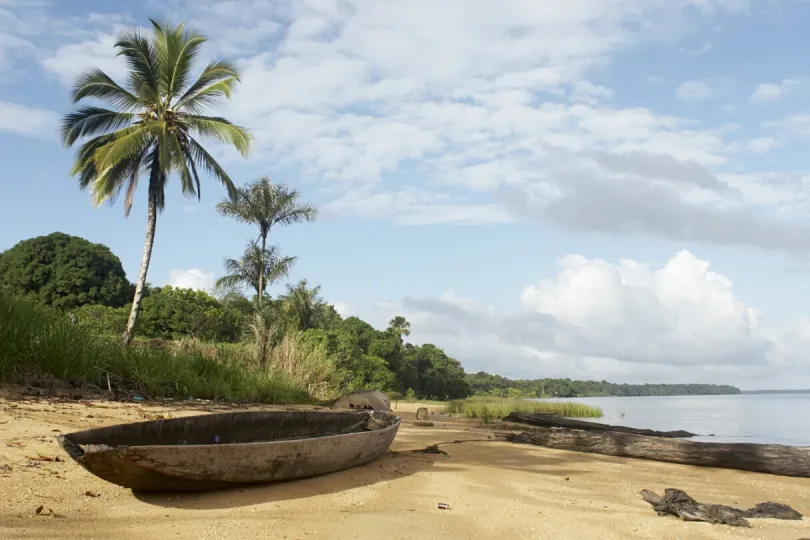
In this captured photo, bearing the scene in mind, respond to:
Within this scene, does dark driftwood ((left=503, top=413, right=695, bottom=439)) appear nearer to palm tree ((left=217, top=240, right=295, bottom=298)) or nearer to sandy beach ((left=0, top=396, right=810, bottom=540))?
sandy beach ((left=0, top=396, right=810, bottom=540))

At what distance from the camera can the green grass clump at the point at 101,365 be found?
8.68 meters

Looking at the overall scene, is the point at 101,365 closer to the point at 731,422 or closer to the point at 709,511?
the point at 709,511

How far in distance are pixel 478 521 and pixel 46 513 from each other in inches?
119

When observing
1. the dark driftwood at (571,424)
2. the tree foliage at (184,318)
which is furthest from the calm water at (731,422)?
the tree foliage at (184,318)

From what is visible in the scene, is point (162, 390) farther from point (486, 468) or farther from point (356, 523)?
point (356, 523)

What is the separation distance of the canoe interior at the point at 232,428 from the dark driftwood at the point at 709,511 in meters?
3.24

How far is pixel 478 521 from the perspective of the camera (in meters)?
4.63

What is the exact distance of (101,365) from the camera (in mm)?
9734

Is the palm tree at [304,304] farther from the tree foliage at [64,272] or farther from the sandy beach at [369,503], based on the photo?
the sandy beach at [369,503]

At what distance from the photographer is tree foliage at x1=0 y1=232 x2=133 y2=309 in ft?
116

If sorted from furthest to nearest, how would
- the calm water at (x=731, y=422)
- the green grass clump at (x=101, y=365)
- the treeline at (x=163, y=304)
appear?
1. the treeline at (x=163, y=304)
2. the calm water at (x=731, y=422)
3. the green grass clump at (x=101, y=365)

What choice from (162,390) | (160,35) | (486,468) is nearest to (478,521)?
(486,468)

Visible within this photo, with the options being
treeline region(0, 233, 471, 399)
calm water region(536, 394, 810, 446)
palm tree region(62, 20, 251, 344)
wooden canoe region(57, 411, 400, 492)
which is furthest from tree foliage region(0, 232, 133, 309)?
wooden canoe region(57, 411, 400, 492)

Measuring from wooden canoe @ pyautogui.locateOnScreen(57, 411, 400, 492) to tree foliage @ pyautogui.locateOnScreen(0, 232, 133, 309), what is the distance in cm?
3273
